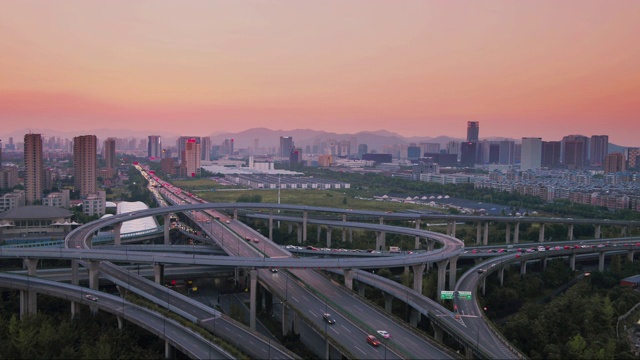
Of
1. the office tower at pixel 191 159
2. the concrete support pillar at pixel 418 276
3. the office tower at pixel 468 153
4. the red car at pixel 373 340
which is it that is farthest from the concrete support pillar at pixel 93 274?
the office tower at pixel 468 153

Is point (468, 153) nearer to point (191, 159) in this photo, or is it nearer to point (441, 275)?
point (191, 159)

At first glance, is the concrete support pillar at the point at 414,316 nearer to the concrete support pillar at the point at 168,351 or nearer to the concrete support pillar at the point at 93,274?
the concrete support pillar at the point at 168,351

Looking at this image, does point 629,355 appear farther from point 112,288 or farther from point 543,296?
point 112,288

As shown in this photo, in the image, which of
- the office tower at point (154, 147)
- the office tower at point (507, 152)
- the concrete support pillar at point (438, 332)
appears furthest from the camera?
the office tower at point (507, 152)

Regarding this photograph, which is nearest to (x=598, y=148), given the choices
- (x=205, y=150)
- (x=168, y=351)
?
(x=205, y=150)

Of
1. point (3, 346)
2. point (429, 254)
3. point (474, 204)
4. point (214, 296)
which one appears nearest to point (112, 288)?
point (214, 296)

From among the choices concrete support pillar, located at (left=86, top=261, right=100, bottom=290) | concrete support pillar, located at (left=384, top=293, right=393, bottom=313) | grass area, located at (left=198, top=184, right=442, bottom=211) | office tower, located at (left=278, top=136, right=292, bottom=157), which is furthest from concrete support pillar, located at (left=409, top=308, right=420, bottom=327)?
office tower, located at (left=278, top=136, right=292, bottom=157)

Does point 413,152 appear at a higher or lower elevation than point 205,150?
higher
